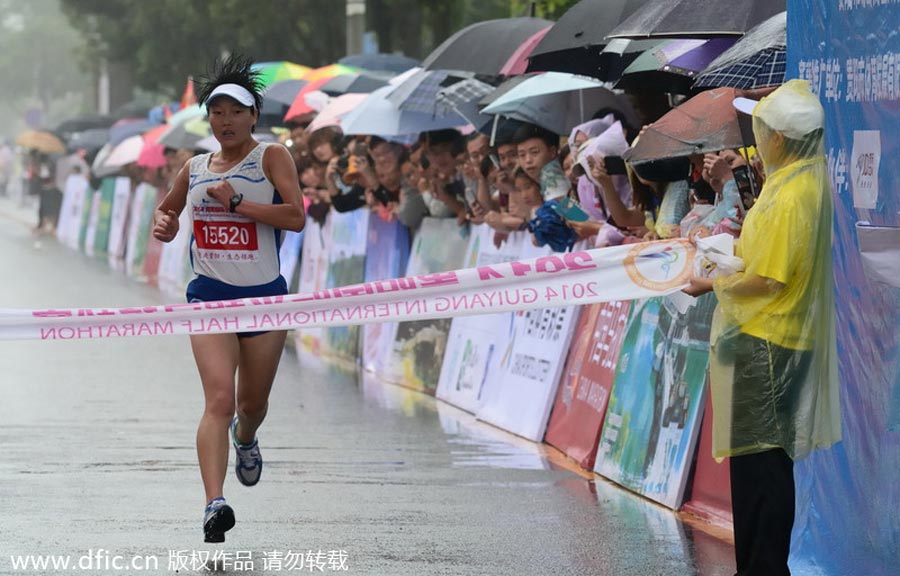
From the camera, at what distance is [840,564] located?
297 inches

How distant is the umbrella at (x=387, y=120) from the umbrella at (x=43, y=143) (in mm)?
35286

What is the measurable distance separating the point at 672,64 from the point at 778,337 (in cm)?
366

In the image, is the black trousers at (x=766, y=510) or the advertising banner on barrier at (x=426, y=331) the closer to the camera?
the black trousers at (x=766, y=510)

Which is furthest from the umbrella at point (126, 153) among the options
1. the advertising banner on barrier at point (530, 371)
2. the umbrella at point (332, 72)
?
the advertising banner on barrier at point (530, 371)

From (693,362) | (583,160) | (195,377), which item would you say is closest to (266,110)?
(195,377)

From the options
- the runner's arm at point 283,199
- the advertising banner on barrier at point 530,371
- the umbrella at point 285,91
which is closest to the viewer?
the runner's arm at point 283,199

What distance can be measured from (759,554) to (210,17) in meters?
33.0

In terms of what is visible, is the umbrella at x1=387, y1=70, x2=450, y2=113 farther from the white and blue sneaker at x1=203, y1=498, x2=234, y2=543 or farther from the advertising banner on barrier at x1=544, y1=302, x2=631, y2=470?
the white and blue sneaker at x1=203, y1=498, x2=234, y2=543

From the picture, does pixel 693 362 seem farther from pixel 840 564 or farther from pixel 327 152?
pixel 327 152

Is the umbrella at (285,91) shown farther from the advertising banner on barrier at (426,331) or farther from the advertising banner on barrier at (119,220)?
the advertising banner on barrier at (119,220)

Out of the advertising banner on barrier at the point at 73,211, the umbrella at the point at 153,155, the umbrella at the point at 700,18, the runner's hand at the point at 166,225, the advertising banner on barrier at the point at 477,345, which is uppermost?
the umbrella at the point at 700,18

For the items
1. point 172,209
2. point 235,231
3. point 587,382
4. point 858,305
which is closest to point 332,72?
point 587,382

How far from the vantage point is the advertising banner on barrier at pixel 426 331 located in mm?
15047

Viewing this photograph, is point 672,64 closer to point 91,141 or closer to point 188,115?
point 188,115
